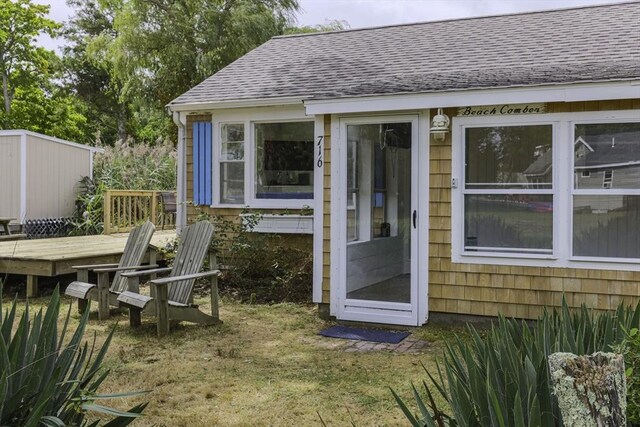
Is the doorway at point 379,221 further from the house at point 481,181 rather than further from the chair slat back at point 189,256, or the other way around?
the chair slat back at point 189,256

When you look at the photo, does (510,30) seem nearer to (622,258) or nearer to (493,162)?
(493,162)

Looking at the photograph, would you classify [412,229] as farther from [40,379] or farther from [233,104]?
[40,379]

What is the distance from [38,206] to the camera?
12.7 m

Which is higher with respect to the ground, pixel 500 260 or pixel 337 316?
pixel 500 260

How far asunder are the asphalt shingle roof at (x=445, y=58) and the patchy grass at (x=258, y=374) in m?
2.49

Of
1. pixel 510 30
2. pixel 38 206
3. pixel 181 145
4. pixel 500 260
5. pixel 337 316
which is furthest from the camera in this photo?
pixel 38 206

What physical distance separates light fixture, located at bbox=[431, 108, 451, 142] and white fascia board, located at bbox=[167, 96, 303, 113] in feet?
8.15

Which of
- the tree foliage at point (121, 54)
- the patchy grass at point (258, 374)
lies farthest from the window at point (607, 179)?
the tree foliage at point (121, 54)

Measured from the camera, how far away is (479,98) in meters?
5.56

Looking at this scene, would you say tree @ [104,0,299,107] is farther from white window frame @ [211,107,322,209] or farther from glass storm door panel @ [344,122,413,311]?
glass storm door panel @ [344,122,413,311]

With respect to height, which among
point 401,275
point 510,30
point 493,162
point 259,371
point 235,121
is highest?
point 510,30

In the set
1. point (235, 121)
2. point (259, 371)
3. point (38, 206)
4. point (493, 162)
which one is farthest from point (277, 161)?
point (38, 206)

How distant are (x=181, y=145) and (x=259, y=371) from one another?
531 cm

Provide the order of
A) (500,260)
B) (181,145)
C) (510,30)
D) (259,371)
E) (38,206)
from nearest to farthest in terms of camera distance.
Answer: (259,371), (500,260), (510,30), (181,145), (38,206)
